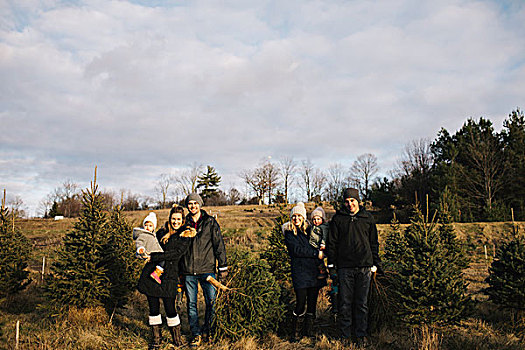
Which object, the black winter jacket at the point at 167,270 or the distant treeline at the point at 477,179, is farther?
the distant treeline at the point at 477,179

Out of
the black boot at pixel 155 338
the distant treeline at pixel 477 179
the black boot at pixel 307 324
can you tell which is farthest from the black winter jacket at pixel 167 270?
the distant treeline at pixel 477 179

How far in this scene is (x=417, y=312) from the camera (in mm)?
5316

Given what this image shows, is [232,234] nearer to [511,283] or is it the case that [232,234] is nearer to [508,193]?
[511,283]

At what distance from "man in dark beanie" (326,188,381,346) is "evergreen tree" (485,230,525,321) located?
2.51m

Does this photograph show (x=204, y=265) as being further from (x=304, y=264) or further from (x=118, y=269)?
(x=118, y=269)

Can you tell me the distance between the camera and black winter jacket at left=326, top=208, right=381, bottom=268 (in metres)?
5.24

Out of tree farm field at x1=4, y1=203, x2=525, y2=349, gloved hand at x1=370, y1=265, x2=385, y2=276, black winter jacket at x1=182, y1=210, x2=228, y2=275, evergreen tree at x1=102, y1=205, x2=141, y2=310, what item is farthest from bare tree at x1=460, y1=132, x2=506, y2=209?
black winter jacket at x1=182, y1=210, x2=228, y2=275

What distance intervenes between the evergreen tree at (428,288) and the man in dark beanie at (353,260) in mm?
615

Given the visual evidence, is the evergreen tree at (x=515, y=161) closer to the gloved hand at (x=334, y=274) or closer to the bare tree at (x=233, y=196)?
the gloved hand at (x=334, y=274)

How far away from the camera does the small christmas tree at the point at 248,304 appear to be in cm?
527

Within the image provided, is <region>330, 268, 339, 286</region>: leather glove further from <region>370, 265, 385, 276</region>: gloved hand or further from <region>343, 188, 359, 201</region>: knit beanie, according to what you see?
<region>343, 188, 359, 201</region>: knit beanie

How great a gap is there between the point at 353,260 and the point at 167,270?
9.22 feet

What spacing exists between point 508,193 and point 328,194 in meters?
33.2

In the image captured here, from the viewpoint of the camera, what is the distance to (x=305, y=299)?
17.9 ft
